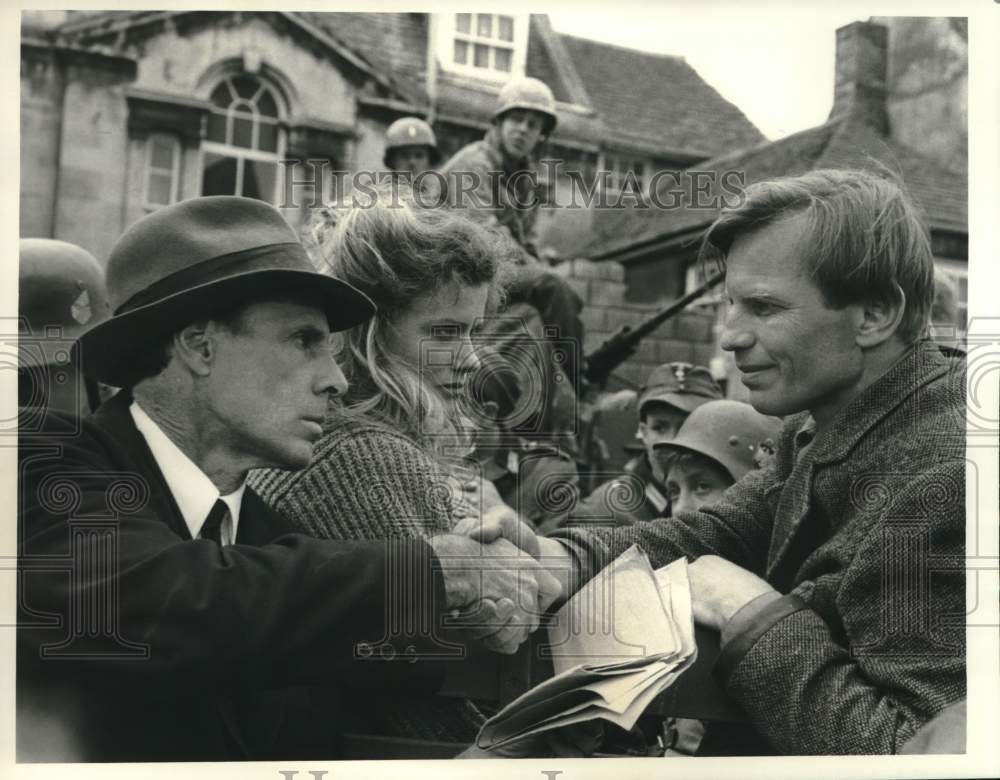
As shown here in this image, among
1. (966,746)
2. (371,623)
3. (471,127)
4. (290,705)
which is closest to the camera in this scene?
(371,623)

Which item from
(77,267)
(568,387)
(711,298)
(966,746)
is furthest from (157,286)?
(711,298)

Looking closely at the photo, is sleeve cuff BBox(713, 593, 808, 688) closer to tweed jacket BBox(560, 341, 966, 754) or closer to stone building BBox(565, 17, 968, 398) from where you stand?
tweed jacket BBox(560, 341, 966, 754)

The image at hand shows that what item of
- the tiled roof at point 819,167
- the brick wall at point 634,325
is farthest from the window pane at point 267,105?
the brick wall at point 634,325

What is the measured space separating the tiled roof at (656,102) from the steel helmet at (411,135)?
2.01 feet

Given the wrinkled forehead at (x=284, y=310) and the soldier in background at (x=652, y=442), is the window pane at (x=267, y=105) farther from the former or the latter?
the wrinkled forehead at (x=284, y=310)

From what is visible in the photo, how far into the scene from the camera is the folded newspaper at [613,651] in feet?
9.45

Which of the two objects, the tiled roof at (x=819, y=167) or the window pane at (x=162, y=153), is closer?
the tiled roof at (x=819, y=167)

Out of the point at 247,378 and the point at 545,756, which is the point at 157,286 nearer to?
the point at 247,378

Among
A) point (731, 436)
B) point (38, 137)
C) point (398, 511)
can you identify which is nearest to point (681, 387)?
point (731, 436)

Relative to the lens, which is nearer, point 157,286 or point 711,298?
point 157,286

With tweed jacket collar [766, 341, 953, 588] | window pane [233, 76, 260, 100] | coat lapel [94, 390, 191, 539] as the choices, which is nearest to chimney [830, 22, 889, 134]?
tweed jacket collar [766, 341, 953, 588]

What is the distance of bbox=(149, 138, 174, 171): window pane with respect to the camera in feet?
15.3

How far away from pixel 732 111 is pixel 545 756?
242 centimetres

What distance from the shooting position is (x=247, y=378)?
298 centimetres
